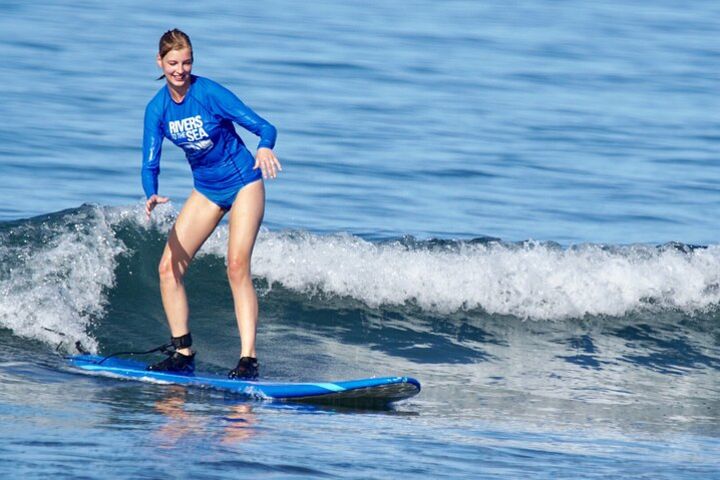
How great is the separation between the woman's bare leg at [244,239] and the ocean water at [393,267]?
0.60m

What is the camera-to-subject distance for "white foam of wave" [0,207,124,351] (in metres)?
9.29

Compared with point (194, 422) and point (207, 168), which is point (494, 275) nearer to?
point (207, 168)

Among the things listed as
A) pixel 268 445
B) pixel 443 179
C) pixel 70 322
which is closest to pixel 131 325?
pixel 70 322

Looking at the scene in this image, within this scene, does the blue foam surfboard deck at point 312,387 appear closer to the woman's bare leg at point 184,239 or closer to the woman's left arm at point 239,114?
the woman's bare leg at point 184,239

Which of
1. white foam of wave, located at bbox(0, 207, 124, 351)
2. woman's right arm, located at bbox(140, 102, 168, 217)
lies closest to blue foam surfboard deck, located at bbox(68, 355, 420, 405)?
woman's right arm, located at bbox(140, 102, 168, 217)

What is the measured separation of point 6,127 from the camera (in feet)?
56.0

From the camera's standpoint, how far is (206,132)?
25.0 feet

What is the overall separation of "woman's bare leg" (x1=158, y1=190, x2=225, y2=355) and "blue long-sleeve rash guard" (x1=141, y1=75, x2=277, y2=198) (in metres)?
0.14

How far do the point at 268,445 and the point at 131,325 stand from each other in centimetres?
365

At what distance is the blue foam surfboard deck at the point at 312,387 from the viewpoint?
7648 millimetres

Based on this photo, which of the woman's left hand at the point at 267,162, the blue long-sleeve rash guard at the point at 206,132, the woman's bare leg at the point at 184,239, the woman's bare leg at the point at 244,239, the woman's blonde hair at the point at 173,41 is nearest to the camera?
the woman's left hand at the point at 267,162

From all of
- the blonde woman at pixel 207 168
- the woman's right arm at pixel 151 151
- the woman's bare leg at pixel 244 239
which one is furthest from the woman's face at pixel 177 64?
the woman's bare leg at pixel 244 239

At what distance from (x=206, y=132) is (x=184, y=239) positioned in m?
0.70

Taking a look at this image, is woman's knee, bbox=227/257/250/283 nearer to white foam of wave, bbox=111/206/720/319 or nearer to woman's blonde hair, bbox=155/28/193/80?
woman's blonde hair, bbox=155/28/193/80
